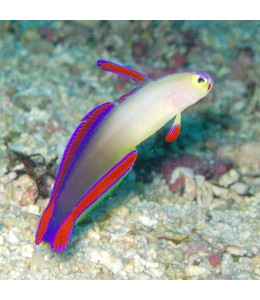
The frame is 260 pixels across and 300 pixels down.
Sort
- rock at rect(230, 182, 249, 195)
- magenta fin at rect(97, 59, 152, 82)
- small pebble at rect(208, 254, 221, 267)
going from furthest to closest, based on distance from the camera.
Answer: rock at rect(230, 182, 249, 195) < small pebble at rect(208, 254, 221, 267) < magenta fin at rect(97, 59, 152, 82)

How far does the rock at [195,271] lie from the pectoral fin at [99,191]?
3.39 feet

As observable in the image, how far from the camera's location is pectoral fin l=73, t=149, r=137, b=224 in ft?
7.59

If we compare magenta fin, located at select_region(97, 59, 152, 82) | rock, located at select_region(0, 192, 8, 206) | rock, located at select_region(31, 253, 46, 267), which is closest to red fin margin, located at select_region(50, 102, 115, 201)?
magenta fin, located at select_region(97, 59, 152, 82)

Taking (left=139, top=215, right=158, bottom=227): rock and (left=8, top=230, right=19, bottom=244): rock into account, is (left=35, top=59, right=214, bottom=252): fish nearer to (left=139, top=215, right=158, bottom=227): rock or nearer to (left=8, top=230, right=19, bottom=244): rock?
(left=8, top=230, right=19, bottom=244): rock

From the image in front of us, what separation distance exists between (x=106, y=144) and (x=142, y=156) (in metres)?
1.85

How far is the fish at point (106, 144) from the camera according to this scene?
7.52 feet

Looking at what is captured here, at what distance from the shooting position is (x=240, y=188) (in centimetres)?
397

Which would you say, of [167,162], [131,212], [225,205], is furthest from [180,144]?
[131,212]

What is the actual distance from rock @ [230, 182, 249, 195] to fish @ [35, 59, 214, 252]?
5.75 feet

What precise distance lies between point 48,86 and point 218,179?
2.33 meters

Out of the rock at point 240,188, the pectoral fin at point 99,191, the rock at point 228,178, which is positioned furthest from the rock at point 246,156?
the pectoral fin at point 99,191

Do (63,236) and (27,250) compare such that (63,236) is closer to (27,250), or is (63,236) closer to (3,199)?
(27,250)

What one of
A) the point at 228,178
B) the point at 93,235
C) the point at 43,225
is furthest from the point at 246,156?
the point at 43,225
